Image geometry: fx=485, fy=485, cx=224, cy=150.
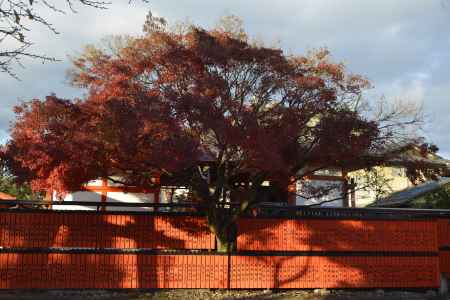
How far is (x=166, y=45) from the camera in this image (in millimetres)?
9578

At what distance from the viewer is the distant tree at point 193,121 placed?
856 cm

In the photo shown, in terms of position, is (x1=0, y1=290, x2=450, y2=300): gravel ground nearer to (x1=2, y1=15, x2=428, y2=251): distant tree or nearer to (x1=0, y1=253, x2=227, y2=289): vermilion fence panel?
(x1=0, y1=253, x2=227, y2=289): vermilion fence panel

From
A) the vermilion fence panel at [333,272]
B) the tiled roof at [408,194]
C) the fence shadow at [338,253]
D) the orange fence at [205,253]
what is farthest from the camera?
the tiled roof at [408,194]

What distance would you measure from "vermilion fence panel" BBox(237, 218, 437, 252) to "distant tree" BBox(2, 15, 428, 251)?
111 centimetres

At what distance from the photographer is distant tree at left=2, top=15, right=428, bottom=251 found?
337 inches

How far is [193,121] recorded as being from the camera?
8766mm

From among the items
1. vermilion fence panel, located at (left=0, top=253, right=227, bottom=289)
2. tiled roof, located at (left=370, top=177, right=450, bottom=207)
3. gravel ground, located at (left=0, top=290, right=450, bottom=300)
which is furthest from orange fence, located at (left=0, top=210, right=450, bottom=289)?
tiled roof, located at (left=370, top=177, right=450, bottom=207)

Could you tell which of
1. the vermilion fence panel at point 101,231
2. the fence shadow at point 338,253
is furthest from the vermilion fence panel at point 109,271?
the fence shadow at point 338,253

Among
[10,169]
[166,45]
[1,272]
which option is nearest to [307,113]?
[166,45]

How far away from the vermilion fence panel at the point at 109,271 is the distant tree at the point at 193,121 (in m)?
1.27

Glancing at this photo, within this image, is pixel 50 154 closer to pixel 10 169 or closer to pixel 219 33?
pixel 10 169

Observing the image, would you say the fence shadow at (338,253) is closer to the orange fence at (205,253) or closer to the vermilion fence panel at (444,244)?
the orange fence at (205,253)

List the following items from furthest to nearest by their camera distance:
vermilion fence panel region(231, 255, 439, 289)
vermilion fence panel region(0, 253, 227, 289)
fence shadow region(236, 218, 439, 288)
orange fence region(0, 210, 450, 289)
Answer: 1. fence shadow region(236, 218, 439, 288)
2. vermilion fence panel region(231, 255, 439, 289)
3. orange fence region(0, 210, 450, 289)
4. vermilion fence panel region(0, 253, 227, 289)

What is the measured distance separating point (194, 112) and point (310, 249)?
4.64 m
